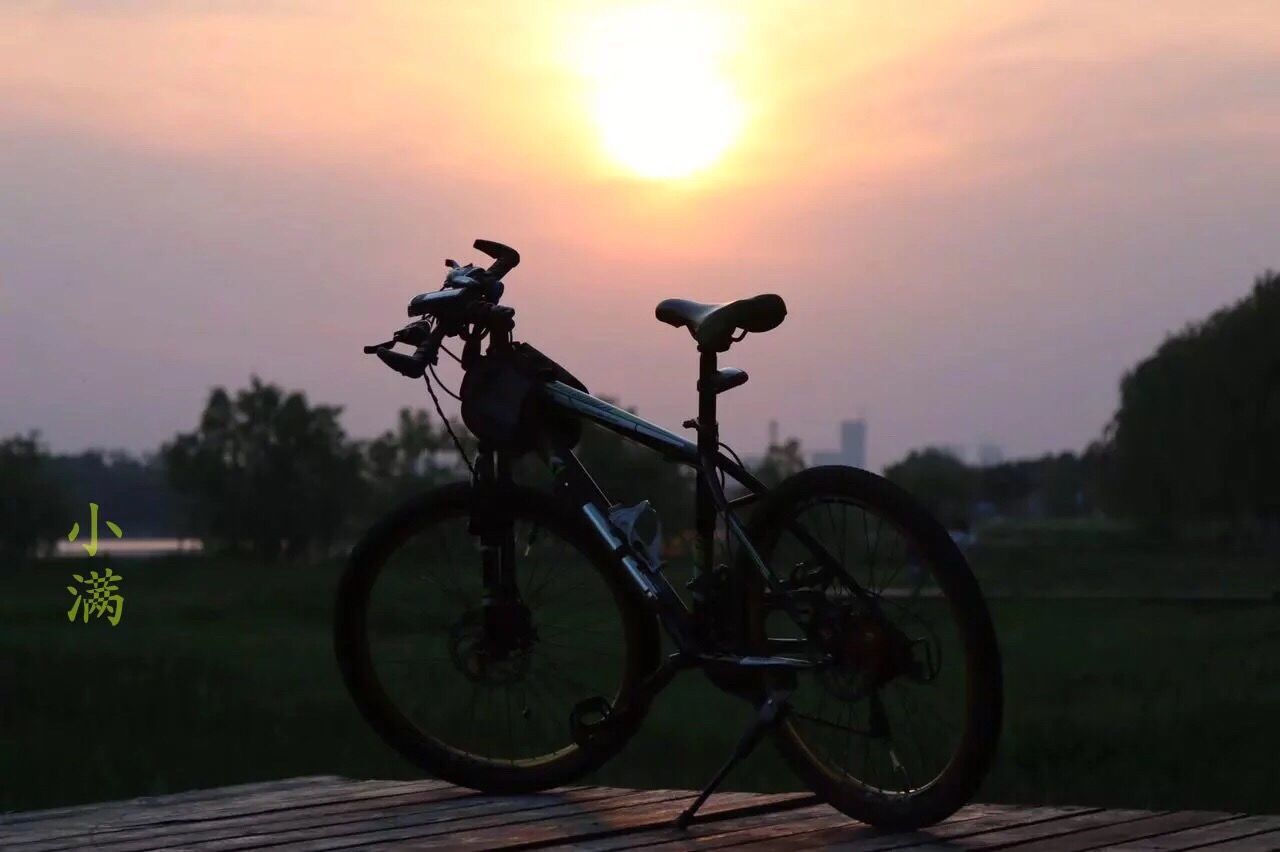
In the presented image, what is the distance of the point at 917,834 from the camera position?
3979 millimetres

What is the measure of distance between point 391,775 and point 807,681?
29.0 ft

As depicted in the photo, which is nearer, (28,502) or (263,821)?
(263,821)

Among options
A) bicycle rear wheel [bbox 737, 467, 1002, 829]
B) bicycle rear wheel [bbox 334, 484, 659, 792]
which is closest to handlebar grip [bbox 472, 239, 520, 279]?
bicycle rear wheel [bbox 334, 484, 659, 792]

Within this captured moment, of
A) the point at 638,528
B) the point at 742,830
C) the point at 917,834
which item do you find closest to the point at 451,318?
the point at 638,528

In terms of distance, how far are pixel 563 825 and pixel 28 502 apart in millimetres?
66548

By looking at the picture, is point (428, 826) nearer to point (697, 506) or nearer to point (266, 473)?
point (697, 506)

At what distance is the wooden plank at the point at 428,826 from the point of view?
13.3 ft

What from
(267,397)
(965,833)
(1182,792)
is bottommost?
(1182,792)

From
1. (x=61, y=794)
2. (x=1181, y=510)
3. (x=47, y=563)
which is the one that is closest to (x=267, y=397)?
(x=47, y=563)

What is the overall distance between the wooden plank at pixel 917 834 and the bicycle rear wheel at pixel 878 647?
4cm

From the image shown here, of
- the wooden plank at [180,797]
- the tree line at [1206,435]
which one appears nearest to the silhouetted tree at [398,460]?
the tree line at [1206,435]

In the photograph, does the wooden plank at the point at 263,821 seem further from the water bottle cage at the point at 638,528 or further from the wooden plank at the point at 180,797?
the water bottle cage at the point at 638,528

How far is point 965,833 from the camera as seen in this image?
397 cm

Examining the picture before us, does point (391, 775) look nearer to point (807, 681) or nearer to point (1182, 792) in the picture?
point (1182, 792)
